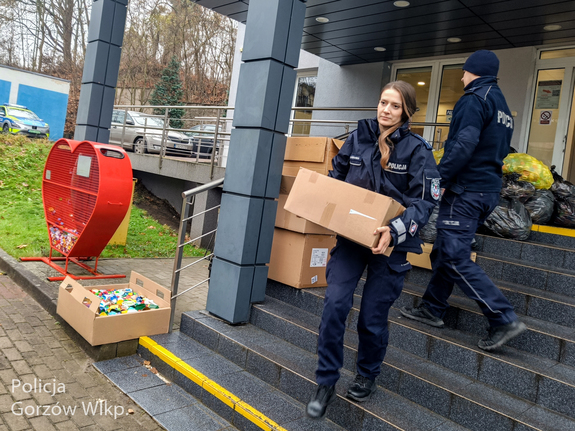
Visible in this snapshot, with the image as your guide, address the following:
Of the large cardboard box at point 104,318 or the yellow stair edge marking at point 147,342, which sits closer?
the large cardboard box at point 104,318

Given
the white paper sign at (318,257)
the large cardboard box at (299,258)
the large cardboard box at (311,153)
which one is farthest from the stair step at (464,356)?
the large cardboard box at (311,153)

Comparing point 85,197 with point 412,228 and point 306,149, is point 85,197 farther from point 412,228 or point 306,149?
point 412,228

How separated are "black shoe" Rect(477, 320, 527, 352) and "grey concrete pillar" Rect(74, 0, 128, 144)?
5.60 meters

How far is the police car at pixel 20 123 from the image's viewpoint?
594 inches

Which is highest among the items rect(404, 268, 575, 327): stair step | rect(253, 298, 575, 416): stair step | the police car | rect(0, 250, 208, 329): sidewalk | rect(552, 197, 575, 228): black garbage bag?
the police car

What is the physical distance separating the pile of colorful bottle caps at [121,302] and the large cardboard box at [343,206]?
1.95 meters

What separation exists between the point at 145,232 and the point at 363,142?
669 centimetres

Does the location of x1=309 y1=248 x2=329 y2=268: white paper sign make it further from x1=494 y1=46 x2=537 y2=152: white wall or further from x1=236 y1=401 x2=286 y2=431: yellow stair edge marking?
x1=494 y1=46 x2=537 y2=152: white wall

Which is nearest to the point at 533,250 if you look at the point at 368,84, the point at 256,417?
the point at 256,417

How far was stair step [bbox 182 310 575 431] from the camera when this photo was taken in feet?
8.12

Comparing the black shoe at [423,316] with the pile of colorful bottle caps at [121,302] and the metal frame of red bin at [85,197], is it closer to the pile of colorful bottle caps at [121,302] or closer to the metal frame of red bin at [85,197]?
the pile of colorful bottle caps at [121,302]

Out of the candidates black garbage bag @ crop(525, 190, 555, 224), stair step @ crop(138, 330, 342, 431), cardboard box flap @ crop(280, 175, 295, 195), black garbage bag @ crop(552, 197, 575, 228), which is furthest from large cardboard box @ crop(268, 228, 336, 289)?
black garbage bag @ crop(552, 197, 575, 228)

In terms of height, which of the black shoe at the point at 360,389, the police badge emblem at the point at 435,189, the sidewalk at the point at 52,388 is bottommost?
the sidewalk at the point at 52,388

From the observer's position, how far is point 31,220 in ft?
25.5
